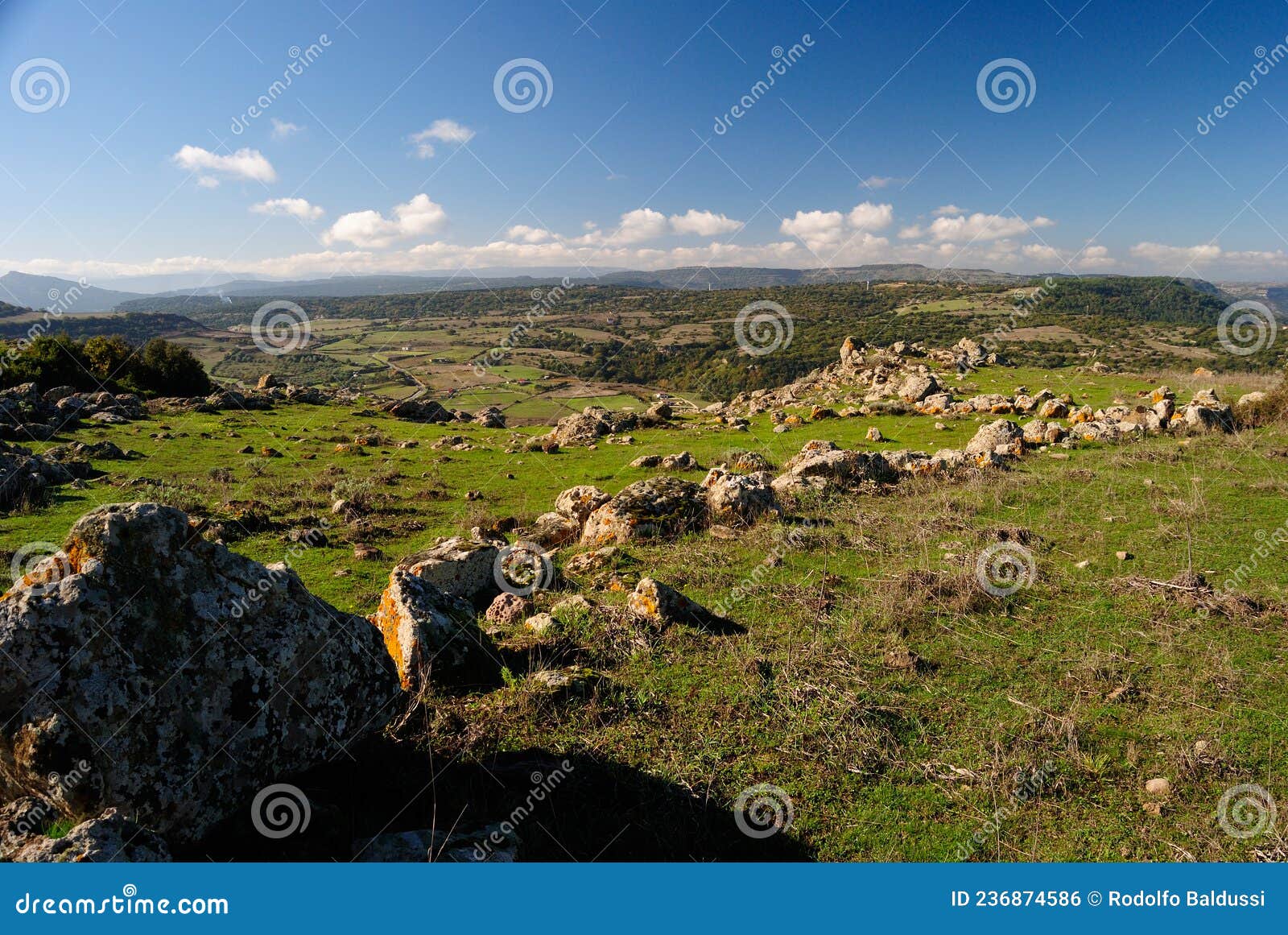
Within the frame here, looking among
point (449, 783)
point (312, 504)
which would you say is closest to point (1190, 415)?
point (449, 783)

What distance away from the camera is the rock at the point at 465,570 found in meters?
9.17

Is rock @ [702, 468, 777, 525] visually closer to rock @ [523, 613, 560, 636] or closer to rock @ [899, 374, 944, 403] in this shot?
rock @ [523, 613, 560, 636]

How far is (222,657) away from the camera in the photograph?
4113mm

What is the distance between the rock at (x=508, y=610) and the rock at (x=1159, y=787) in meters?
6.56

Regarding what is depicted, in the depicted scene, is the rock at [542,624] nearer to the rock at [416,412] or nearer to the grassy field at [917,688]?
the grassy field at [917,688]

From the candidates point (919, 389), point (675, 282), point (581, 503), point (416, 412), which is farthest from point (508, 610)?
point (675, 282)

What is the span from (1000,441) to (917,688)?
564 inches

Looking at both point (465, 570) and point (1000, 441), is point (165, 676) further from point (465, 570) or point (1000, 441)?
point (1000, 441)

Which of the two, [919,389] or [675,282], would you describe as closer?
[919,389]

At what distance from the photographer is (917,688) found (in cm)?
632

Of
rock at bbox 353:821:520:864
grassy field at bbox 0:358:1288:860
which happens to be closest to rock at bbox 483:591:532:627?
grassy field at bbox 0:358:1288:860

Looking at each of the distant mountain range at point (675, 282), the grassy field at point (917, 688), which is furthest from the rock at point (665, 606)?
the distant mountain range at point (675, 282)

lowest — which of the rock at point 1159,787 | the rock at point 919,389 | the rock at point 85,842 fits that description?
the rock at point 1159,787

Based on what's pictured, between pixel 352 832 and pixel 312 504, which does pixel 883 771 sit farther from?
pixel 312 504
